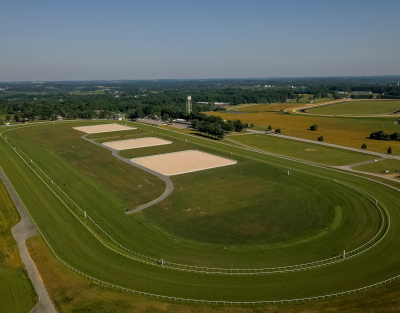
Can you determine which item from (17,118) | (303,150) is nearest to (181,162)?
(303,150)

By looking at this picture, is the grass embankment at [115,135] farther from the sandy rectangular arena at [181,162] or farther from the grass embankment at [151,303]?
the grass embankment at [151,303]

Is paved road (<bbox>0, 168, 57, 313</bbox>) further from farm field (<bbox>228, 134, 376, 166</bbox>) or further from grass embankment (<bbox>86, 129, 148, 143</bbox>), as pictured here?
farm field (<bbox>228, 134, 376, 166</bbox>)

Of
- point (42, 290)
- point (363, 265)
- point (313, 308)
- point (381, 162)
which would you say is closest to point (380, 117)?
point (381, 162)

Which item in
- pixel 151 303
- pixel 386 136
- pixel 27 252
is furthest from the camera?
pixel 386 136

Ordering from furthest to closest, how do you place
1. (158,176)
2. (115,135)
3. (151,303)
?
(115,135)
(158,176)
(151,303)

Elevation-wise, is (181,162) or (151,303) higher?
(181,162)

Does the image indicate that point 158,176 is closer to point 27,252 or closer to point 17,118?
point 27,252

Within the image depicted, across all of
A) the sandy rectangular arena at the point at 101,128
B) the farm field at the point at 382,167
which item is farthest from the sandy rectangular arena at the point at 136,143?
the farm field at the point at 382,167
